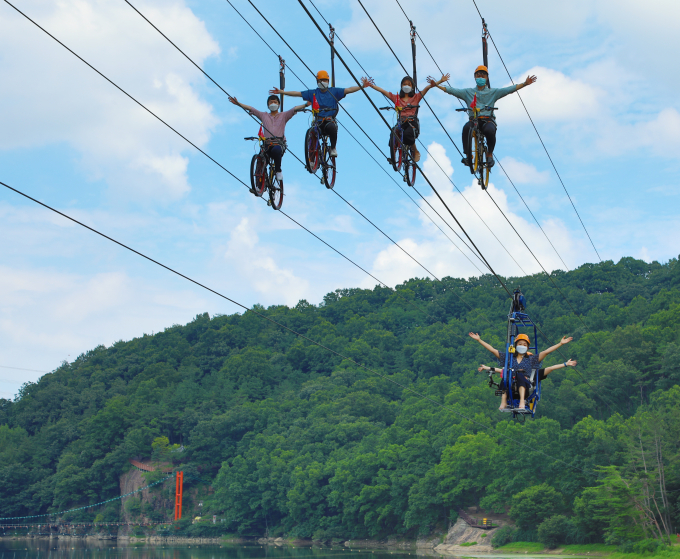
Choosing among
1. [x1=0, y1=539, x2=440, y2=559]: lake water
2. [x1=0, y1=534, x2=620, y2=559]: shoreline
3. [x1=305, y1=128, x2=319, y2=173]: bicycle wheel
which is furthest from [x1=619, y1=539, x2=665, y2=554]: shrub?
[x1=305, y1=128, x2=319, y2=173]: bicycle wheel

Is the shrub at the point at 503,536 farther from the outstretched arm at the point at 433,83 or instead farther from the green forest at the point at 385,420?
the outstretched arm at the point at 433,83

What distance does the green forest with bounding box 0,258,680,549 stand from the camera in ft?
231

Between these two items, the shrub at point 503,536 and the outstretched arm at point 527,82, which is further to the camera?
the shrub at point 503,536

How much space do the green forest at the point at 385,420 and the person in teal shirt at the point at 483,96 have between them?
29.4 m

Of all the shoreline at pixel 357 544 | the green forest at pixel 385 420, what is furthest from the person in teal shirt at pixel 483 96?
the shoreline at pixel 357 544

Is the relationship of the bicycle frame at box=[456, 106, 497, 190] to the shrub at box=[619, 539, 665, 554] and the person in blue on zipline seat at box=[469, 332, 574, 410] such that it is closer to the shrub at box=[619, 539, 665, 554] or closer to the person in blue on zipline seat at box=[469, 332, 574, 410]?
the person in blue on zipline seat at box=[469, 332, 574, 410]

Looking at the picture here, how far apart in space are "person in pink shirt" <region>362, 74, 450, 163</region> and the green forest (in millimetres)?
29664

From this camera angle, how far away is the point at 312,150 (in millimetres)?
18844

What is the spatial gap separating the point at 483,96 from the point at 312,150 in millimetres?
4320

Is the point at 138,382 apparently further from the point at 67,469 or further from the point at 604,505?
the point at 604,505

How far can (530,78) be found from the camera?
18953mm

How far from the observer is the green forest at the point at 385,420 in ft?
231

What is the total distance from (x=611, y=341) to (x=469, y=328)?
57.3m

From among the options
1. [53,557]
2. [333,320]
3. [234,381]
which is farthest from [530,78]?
[333,320]
